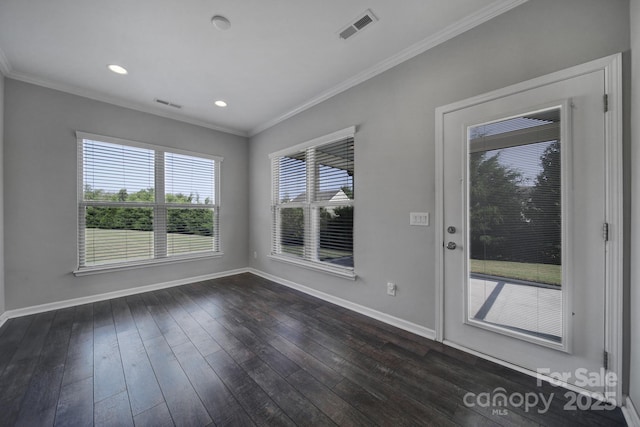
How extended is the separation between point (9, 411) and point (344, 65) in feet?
12.2

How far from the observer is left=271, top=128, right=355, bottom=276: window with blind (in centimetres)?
303

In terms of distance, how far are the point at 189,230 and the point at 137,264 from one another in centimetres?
86

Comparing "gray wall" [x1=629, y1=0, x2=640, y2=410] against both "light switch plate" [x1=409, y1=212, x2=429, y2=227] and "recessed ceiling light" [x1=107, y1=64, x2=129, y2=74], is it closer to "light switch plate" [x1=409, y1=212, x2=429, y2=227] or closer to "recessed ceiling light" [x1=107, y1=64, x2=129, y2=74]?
"light switch plate" [x1=409, y1=212, x2=429, y2=227]

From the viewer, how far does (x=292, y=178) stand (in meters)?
3.82

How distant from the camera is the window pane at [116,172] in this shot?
3.20m

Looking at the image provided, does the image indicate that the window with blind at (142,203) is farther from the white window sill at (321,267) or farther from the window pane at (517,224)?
the window pane at (517,224)

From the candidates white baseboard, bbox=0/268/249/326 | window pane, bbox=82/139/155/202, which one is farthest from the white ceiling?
white baseboard, bbox=0/268/249/326

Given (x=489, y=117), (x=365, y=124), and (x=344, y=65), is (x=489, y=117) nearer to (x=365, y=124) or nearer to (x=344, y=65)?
(x=365, y=124)

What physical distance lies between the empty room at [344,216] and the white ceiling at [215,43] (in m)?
0.02

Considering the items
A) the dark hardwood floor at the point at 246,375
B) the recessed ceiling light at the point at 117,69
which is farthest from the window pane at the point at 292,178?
the recessed ceiling light at the point at 117,69

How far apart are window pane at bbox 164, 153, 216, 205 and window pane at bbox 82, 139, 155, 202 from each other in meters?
0.24

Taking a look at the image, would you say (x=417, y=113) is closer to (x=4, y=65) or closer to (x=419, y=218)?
(x=419, y=218)

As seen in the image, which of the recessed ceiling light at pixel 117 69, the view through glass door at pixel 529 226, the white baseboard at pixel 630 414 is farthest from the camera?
the recessed ceiling light at pixel 117 69

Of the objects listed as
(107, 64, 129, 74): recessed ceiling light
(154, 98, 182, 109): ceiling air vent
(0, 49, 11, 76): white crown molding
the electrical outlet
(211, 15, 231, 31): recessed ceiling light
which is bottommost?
the electrical outlet
